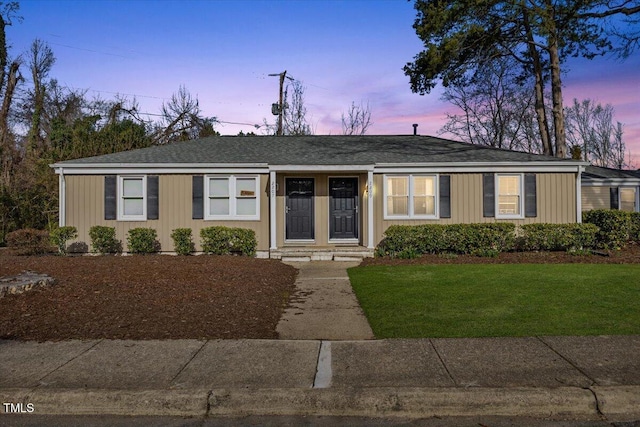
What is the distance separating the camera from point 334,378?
13.8ft

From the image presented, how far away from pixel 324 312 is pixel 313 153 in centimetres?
864

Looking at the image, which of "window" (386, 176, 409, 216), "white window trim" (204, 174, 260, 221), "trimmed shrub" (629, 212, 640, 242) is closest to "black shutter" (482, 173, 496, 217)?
"window" (386, 176, 409, 216)

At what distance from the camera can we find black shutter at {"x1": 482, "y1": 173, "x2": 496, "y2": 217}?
45.3ft

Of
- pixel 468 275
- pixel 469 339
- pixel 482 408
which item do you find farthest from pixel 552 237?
pixel 482 408

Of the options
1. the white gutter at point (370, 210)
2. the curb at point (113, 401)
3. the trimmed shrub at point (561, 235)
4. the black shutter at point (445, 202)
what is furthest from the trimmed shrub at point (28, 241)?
the trimmed shrub at point (561, 235)

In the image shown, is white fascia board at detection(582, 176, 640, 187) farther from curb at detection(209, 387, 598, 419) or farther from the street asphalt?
curb at detection(209, 387, 598, 419)

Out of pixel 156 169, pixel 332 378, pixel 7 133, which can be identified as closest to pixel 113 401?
pixel 332 378

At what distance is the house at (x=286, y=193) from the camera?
13633mm

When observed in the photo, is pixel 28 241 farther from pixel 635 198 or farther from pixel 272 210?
pixel 635 198

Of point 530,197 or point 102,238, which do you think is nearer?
point 102,238

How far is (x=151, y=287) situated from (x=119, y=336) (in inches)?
106

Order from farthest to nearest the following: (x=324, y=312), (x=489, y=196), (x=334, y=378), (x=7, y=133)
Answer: (x=7, y=133) < (x=489, y=196) < (x=324, y=312) < (x=334, y=378)

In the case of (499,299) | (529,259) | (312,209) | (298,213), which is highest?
(312,209)

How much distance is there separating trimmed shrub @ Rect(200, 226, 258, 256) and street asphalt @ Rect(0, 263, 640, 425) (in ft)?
24.8
